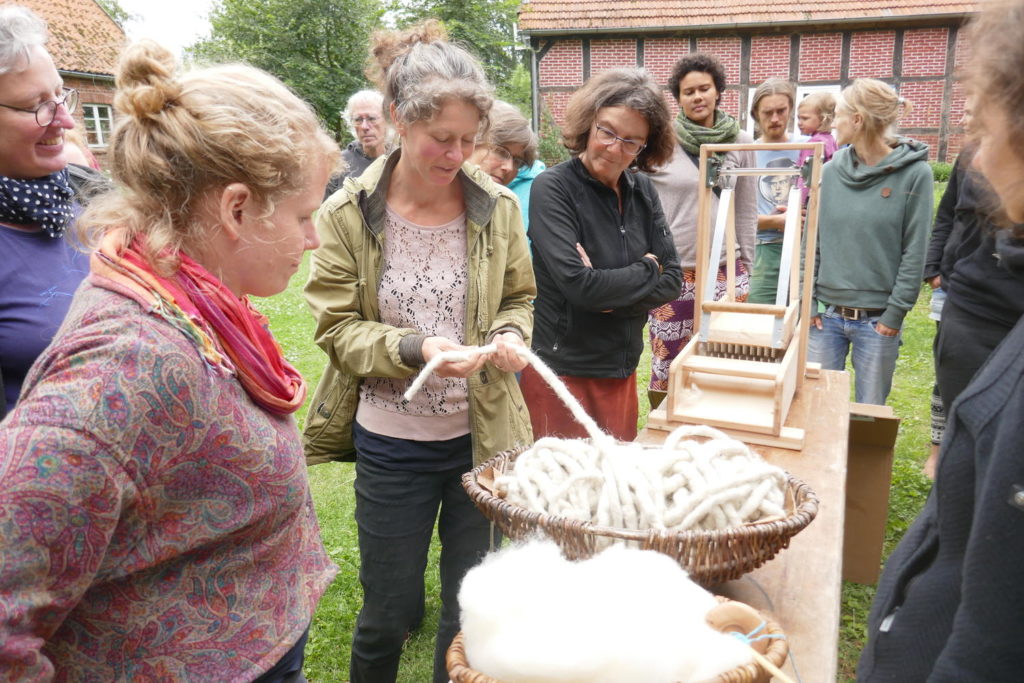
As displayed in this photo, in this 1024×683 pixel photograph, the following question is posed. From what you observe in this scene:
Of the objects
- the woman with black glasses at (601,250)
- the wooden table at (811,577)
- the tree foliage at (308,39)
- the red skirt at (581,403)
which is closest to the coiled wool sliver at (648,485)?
the wooden table at (811,577)

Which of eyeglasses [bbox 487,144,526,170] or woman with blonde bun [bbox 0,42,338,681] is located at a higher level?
eyeglasses [bbox 487,144,526,170]

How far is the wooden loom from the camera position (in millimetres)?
2158

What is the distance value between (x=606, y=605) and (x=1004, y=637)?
1.44ft

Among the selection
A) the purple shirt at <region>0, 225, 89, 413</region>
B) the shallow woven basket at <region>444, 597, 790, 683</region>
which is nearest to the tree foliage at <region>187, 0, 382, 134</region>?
the purple shirt at <region>0, 225, 89, 413</region>

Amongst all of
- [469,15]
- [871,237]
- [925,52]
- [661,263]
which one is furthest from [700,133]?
[469,15]

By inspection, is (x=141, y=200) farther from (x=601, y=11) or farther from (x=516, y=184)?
(x=601, y=11)

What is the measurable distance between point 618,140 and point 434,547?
6.24ft

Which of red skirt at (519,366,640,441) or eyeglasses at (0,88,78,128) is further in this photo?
red skirt at (519,366,640,441)

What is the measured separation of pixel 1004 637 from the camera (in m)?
0.82

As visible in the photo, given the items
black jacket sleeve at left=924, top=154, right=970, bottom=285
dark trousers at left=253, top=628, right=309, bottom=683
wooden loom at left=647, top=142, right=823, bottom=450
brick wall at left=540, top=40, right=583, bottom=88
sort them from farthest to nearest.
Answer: brick wall at left=540, top=40, right=583, bottom=88, black jacket sleeve at left=924, top=154, right=970, bottom=285, wooden loom at left=647, top=142, right=823, bottom=450, dark trousers at left=253, top=628, right=309, bottom=683

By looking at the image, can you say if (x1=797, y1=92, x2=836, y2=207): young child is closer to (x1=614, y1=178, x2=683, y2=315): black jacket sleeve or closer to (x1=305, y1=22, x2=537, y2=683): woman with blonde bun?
(x1=614, y1=178, x2=683, y2=315): black jacket sleeve

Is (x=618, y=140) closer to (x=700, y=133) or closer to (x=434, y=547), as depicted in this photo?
(x=700, y=133)

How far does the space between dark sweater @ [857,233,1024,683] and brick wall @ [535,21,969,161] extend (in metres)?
13.7

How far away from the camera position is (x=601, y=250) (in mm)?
2463
